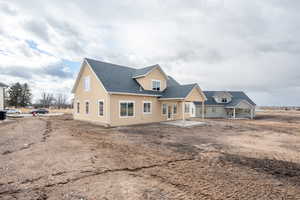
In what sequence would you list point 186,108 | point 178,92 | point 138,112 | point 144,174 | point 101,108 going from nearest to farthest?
point 144,174 → point 101,108 → point 138,112 → point 178,92 → point 186,108

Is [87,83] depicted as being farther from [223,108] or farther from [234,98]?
[234,98]

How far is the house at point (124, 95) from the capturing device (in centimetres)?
1481

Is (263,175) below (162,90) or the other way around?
below

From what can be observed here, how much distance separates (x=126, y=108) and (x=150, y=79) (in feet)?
15.9

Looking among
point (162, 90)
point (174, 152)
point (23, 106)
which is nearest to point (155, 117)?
point (162, 90)

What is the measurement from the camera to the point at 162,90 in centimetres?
1942

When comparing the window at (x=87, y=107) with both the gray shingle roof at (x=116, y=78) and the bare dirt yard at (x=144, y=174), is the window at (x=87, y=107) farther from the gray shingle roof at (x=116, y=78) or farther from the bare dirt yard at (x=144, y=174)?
the bare dirt yard at (x=144, y=174)

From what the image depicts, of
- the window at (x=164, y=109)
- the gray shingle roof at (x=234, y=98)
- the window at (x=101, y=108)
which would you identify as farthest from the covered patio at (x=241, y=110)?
the window at (x=101, y=108)

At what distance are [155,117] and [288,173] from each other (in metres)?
13.5

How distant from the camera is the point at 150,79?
18125 millimetres

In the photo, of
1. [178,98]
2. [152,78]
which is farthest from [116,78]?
[178,98]

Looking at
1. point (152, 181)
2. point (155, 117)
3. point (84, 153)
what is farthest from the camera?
point (155, 117)

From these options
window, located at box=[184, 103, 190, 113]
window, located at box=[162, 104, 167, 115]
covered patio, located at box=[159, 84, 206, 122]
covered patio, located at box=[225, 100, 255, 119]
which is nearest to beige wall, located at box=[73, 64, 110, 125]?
covered patio, located at box=[159, 84, 206, 122]

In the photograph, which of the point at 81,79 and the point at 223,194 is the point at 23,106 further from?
the point at 223,194
